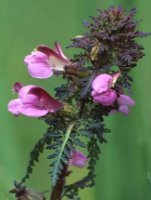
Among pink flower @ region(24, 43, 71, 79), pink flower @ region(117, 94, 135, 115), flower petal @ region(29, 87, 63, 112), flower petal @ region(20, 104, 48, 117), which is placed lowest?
flower petal @ region(20, 104, 48, 117)

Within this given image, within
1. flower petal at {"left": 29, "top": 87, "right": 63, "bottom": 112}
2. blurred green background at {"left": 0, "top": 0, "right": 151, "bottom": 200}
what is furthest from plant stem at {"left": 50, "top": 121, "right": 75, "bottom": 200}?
blurred green background at {"left": 0, "top": 0, "right": 151, "bottom": 200}

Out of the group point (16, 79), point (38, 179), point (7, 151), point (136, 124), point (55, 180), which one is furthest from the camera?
point (16, 79)

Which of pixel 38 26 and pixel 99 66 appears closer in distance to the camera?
pixel 99 66

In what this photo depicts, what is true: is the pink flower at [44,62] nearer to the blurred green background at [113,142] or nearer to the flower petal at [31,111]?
the flower petal at [31,111]

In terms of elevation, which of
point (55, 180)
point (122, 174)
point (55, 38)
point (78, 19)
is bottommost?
point (55, 180)

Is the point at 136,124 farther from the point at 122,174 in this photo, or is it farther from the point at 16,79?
the point at 16,79

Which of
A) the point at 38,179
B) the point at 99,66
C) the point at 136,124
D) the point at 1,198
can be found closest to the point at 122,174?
the point at 136,124

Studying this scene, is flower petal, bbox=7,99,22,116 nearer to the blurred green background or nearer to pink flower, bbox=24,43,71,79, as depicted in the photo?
pink flower, bbox=24,43,71,79
